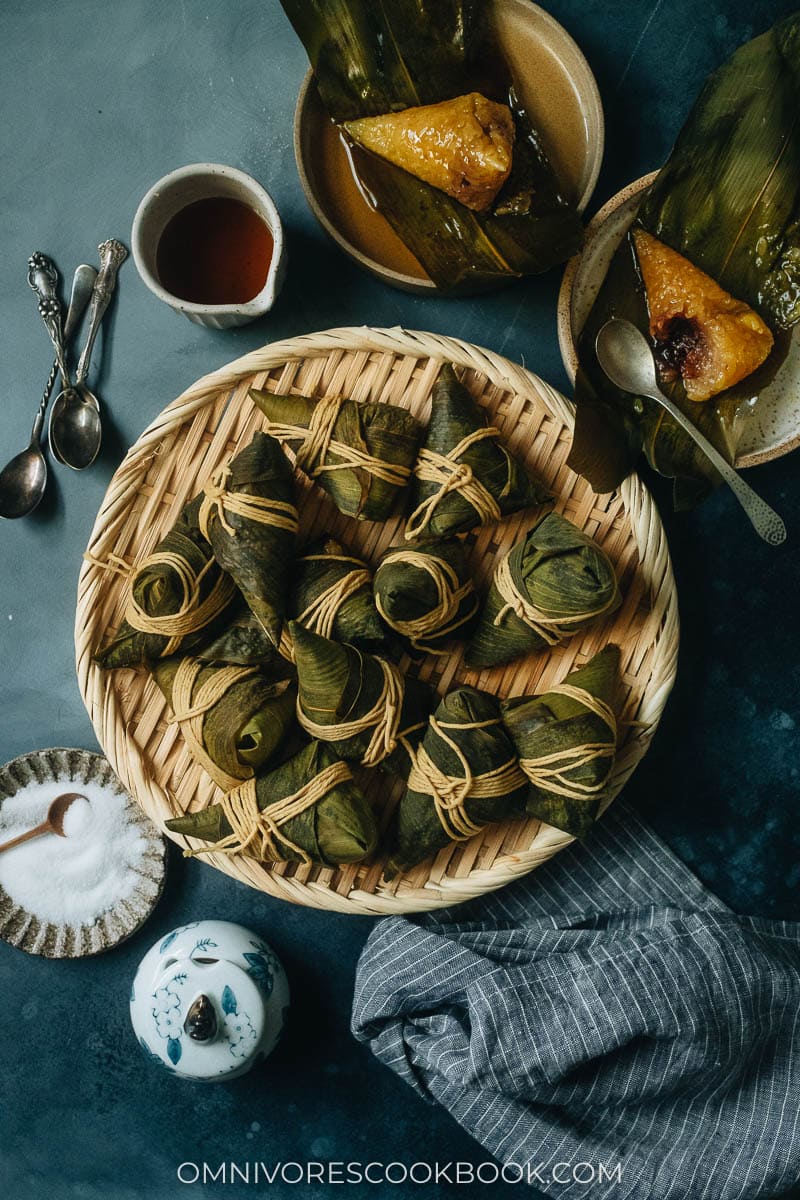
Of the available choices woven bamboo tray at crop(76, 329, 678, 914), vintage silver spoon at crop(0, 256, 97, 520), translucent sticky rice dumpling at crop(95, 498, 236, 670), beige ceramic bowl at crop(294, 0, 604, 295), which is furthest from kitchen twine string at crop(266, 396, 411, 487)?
vintage silver spoon at crop(0, 256, 97, 520)

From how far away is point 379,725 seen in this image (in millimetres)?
1706

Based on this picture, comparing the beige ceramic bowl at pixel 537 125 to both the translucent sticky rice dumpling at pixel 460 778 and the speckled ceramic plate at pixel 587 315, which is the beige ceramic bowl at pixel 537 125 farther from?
the translucent sticky rice dumpling at pixel 460 778

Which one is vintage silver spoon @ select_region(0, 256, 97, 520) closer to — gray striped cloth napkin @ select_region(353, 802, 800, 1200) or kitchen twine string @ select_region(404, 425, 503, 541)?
kitchen twine string @ select_region(404, 425, 503, 541)

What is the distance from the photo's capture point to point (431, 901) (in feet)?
5.83

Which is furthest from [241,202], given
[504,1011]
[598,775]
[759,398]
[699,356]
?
[504,1011]

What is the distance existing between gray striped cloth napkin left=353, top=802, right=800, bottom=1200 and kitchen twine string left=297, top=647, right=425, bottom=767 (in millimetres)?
448

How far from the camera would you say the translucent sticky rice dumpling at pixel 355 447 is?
169 centimetres

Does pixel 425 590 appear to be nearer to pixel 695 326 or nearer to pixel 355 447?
pixel 355 447

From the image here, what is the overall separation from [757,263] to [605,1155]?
5.73 ft

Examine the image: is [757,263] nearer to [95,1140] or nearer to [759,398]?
[759,398]

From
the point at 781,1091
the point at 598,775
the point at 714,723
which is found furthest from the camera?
the point at 714,723

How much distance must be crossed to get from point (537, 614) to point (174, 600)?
651mm

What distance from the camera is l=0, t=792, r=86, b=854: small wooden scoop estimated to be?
6.66 ft

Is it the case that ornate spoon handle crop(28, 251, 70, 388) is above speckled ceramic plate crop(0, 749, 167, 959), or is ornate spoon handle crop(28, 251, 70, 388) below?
above
